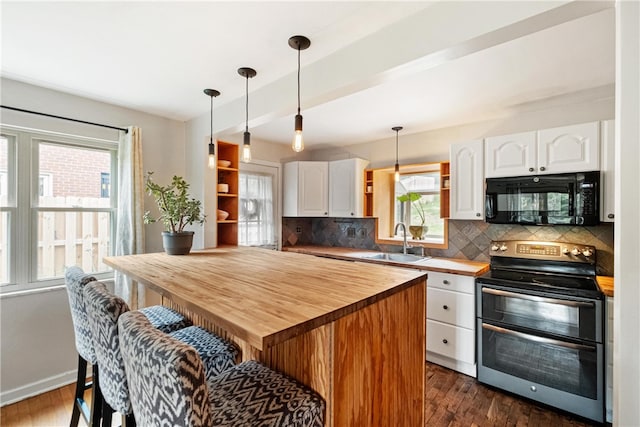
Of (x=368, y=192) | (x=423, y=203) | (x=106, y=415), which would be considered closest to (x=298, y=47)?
(x=106, y=415)

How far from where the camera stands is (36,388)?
229 cm

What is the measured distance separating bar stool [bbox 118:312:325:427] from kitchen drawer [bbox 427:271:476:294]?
195 cm

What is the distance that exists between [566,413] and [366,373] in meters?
1.95

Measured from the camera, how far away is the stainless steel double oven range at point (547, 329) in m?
1.96

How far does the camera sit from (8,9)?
1430 mm

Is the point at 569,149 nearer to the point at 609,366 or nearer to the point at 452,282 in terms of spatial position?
the point at 452,282

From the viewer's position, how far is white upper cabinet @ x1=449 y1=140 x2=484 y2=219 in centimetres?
271

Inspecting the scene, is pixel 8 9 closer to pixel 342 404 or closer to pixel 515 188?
pixel 342 404

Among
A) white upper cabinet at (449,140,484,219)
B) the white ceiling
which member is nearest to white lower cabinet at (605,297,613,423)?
white upper cabinet at (449,140,484,219)

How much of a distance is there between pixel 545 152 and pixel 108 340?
3.01 metres

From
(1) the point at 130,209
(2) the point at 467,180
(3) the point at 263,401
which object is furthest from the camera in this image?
(2) the point at 467,180

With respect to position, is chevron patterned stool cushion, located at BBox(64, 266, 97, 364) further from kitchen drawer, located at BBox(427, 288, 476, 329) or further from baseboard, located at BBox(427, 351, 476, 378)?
baseboard, located at BBox(427, 351, 476, 378)

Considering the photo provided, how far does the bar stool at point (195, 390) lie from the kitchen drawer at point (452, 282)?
1.95m

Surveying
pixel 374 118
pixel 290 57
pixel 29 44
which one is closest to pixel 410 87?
pixel 374 118
